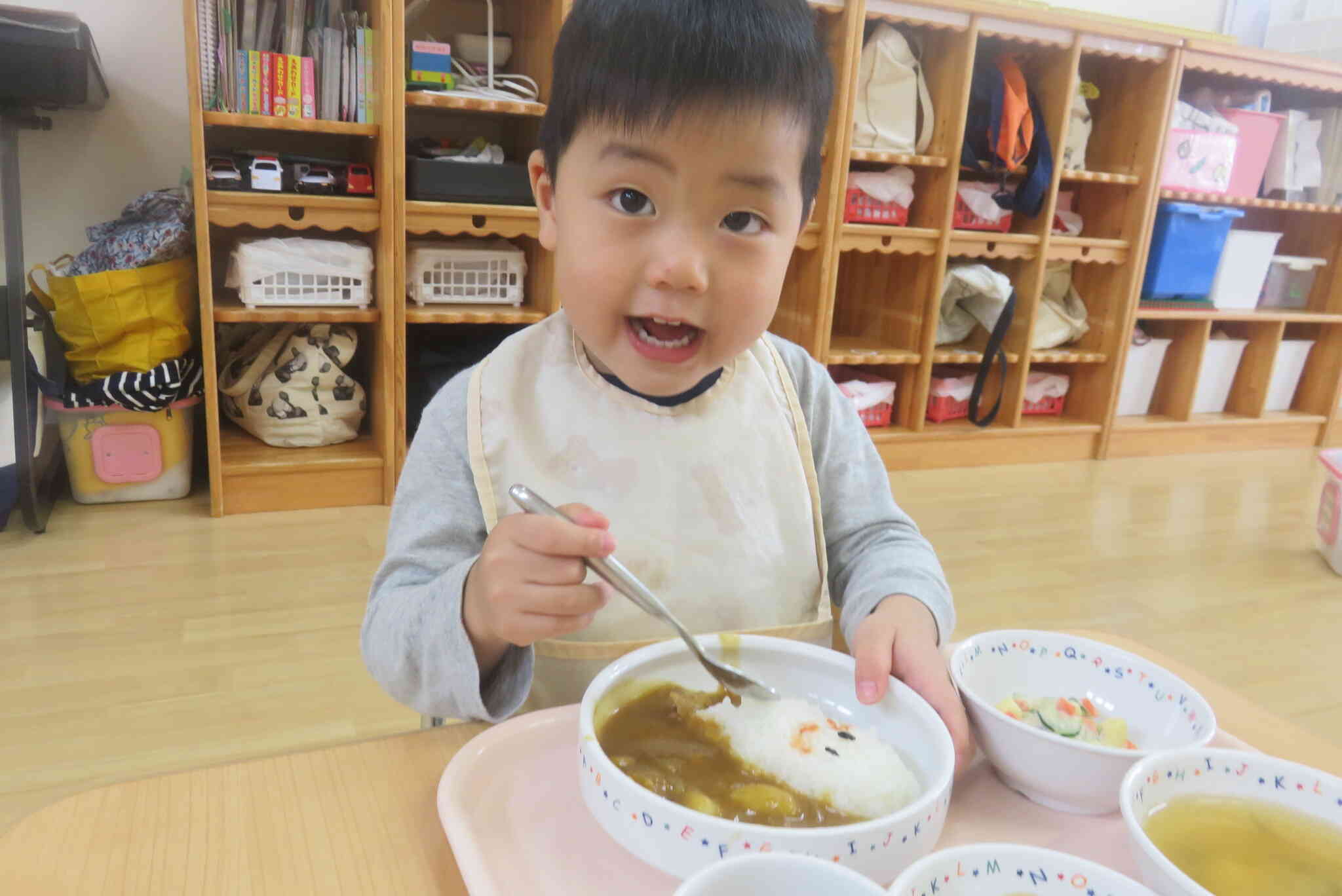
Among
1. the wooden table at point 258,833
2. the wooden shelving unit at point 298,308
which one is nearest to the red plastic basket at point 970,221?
the wooden shelving unit at point 298,308

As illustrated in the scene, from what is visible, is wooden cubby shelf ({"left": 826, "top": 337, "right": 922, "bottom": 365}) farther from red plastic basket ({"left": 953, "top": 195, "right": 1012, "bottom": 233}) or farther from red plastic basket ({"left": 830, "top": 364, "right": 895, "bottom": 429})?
red plastic basket ({"left": 953, "top": 195, "right": 1012, "bottom": 233})

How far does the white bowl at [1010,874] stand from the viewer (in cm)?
37

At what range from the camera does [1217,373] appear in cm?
358

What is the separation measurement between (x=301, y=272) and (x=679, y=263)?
1864 mm

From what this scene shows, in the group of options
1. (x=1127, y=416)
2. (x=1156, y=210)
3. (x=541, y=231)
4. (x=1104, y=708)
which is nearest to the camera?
(x=1104, y=708)

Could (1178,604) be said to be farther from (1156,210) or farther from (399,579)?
(399,579)

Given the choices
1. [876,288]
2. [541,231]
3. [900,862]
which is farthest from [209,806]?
[876,288]

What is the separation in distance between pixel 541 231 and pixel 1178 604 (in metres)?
1.88

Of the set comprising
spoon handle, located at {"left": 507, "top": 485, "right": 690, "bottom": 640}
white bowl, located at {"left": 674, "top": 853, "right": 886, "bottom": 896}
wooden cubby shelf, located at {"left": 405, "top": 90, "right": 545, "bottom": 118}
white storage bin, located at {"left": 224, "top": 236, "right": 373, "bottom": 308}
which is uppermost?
wooden cubby shelf, located at {"left": 405, "top": 90, "right": 545, "bottom": 118}

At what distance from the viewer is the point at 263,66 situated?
2.10m

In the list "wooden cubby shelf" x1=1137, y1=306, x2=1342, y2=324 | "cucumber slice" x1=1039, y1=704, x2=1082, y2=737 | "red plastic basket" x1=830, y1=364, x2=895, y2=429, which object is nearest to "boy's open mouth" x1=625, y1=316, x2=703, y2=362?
"cucumber slice" x1=1039, y1=704, x2=1082, y2=737

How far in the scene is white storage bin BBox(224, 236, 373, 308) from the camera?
2.17 metres

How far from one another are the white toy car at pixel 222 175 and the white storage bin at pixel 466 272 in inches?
16.2

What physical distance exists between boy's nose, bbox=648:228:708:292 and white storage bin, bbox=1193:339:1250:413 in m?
3.42
